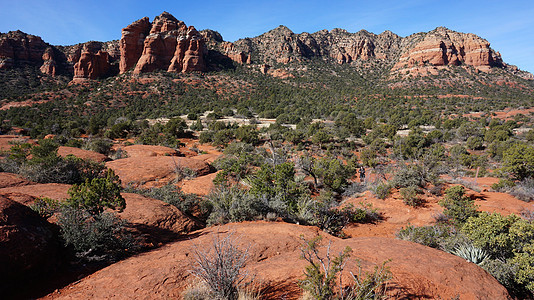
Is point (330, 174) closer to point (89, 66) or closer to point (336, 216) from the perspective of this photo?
point (336, 216)

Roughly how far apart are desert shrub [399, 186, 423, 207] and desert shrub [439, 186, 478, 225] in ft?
3.52

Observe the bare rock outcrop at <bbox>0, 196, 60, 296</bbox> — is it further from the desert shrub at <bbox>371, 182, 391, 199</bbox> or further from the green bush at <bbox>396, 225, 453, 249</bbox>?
the desert shrub at <bbox>371, 182, 391, 199</bbox>

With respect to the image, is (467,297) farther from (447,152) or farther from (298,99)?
(298,99)

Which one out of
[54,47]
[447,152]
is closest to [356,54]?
A: [447,152]

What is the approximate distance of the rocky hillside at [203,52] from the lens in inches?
2461

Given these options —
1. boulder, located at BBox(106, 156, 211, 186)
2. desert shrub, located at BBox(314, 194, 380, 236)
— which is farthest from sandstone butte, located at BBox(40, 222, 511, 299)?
boulder, located at BBox(106, 156, 211, 186)

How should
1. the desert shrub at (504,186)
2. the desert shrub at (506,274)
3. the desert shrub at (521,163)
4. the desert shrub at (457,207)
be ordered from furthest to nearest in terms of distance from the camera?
1. the desert shrub at (521,163)
2. the desert shrub at (504,186)
3. the desert shrub at (457,207)
4. the desert shrub at (506,274)

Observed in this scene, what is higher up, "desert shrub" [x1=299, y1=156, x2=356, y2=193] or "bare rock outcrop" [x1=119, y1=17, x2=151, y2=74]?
"bare rock outcrop" [x1=119, y1=17, x2=151, y2=74]

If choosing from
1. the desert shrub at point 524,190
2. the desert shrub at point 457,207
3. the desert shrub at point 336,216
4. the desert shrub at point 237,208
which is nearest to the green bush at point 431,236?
the desert shrub at point 457,207

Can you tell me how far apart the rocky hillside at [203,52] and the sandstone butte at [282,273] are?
68471mm

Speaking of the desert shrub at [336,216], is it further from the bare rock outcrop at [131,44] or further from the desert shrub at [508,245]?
the bare rock outcrop at [131,44]

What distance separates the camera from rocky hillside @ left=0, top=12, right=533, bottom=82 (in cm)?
6250

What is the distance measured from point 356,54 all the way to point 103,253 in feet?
330

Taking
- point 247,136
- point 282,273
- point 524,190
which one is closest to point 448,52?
point 247,136
